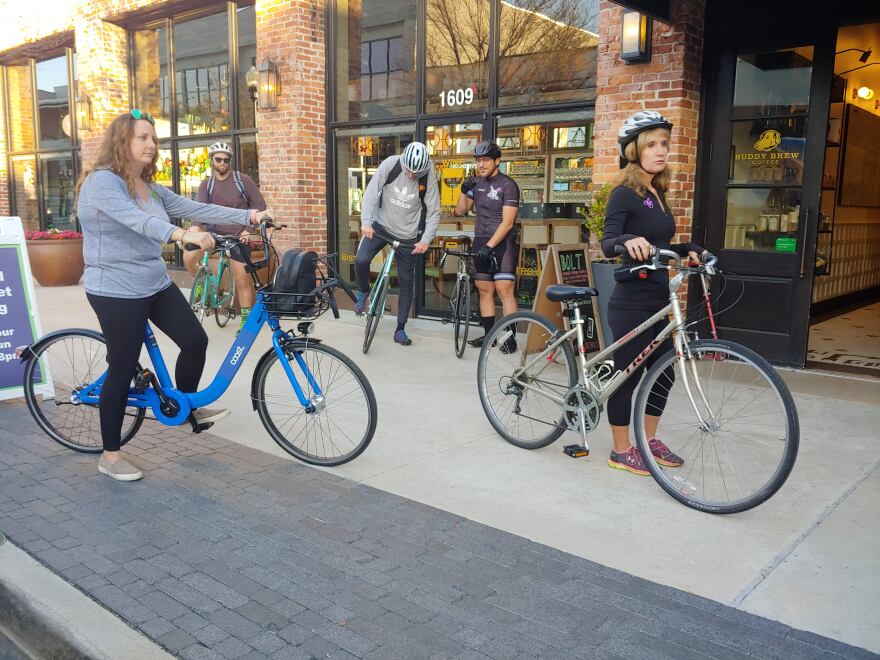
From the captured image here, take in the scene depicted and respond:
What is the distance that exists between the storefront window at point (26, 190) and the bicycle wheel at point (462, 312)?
Answer: 39.8ft

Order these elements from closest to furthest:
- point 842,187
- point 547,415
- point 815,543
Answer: point 815,543 < point 547,415 < point 842,187

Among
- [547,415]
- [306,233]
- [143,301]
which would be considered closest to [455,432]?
→ [547,415]

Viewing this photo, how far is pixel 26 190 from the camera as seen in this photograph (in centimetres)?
1584

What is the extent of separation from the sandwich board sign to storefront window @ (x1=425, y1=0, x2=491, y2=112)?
4.70 metres

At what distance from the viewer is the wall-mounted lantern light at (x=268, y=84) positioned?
9555 millimetres

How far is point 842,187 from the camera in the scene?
10.6 metres

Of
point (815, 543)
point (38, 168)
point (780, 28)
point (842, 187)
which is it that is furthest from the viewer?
point (38, 168)

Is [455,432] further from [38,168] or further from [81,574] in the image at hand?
[38,168]

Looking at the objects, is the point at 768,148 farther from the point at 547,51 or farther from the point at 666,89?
the point at 547,51

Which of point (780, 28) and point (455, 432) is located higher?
point (780, 28)

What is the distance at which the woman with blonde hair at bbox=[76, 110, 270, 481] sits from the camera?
12.3 ft

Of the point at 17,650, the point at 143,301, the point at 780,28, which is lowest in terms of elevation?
the point at 17,650

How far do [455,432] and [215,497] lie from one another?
1609 millimetres

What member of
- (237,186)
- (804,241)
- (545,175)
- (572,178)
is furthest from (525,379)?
(237,186)
